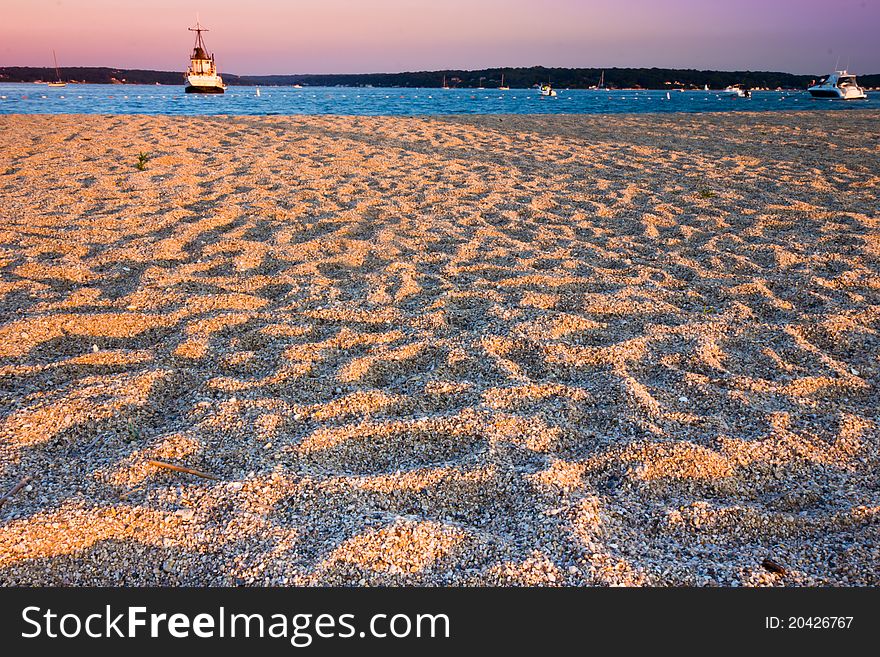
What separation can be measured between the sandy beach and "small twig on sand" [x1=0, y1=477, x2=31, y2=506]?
0.02 meters

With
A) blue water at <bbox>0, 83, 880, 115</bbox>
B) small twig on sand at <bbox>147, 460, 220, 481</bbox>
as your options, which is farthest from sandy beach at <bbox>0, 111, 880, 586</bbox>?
blue water at <bbox>0, 83, 880, 115</bbox>

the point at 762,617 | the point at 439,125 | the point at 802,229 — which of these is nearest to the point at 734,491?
the point at 762,617

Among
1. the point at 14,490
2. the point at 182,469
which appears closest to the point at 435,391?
the point at 182,469

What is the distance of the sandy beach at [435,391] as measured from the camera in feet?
A: 4.16

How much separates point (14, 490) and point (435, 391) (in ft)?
3.72

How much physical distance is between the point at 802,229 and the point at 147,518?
4.01 m

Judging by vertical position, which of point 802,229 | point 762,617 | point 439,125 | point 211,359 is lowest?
point 762,617

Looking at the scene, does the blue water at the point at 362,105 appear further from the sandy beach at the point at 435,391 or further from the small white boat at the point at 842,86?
the sandy beach at the point at 435,391

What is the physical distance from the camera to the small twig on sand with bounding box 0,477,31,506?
1.34 m

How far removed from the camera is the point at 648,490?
1.47 metres

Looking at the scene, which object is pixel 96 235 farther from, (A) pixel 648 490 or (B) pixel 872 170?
(B) pixel 872 170

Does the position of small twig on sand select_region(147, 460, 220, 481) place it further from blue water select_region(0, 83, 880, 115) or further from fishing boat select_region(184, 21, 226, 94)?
fishing boat select_region(184, 21, 226, 94)

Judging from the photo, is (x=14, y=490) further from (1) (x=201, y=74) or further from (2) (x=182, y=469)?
(1) (x=201, y=74)

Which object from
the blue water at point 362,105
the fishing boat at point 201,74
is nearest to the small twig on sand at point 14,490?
the blue water at point 362,105
